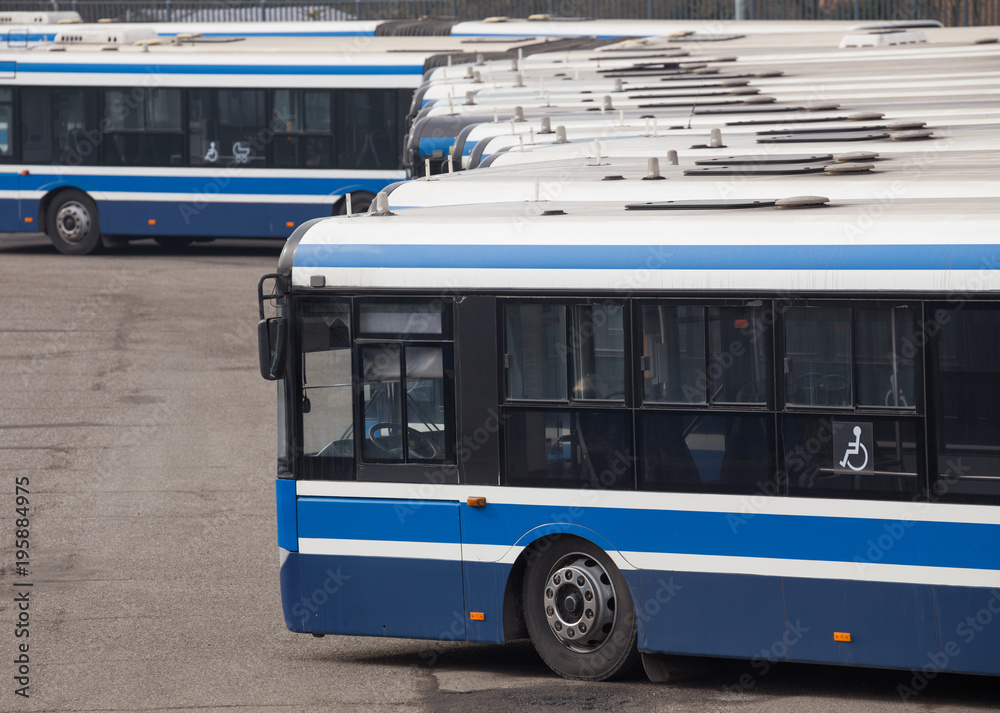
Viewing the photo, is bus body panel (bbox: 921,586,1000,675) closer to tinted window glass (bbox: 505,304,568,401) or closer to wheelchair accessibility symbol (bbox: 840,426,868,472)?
wheelchair accessibility symbol (bbox: 840,426,868,472)

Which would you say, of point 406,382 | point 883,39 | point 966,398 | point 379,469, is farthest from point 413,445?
point 883,39

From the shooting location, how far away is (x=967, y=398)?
24.8 feet

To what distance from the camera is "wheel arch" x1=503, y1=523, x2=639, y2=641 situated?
8.29 meters

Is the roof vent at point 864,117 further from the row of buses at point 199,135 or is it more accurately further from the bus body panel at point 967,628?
the row of buses at point 199,135

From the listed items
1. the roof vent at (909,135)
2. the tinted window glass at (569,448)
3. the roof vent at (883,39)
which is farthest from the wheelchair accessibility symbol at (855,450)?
the roof vent at (883,39)

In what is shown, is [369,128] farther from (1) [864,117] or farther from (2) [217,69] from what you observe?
(1) [864,117]

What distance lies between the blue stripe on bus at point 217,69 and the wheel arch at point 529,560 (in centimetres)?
1764

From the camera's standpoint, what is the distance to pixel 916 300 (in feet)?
25.0

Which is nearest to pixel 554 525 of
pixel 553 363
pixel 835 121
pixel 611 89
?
pixel 553 363

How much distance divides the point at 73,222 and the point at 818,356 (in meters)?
20.7

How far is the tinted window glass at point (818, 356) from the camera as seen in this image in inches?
306

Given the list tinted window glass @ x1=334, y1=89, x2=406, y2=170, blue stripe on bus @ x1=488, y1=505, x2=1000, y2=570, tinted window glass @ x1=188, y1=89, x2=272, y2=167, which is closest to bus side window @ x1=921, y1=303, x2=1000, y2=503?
blue stripe on bus @ x1=488, y1=505, x2=1000, y2=570

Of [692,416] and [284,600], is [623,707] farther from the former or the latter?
[284,600]

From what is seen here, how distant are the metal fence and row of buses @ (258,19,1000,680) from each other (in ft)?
88.4
